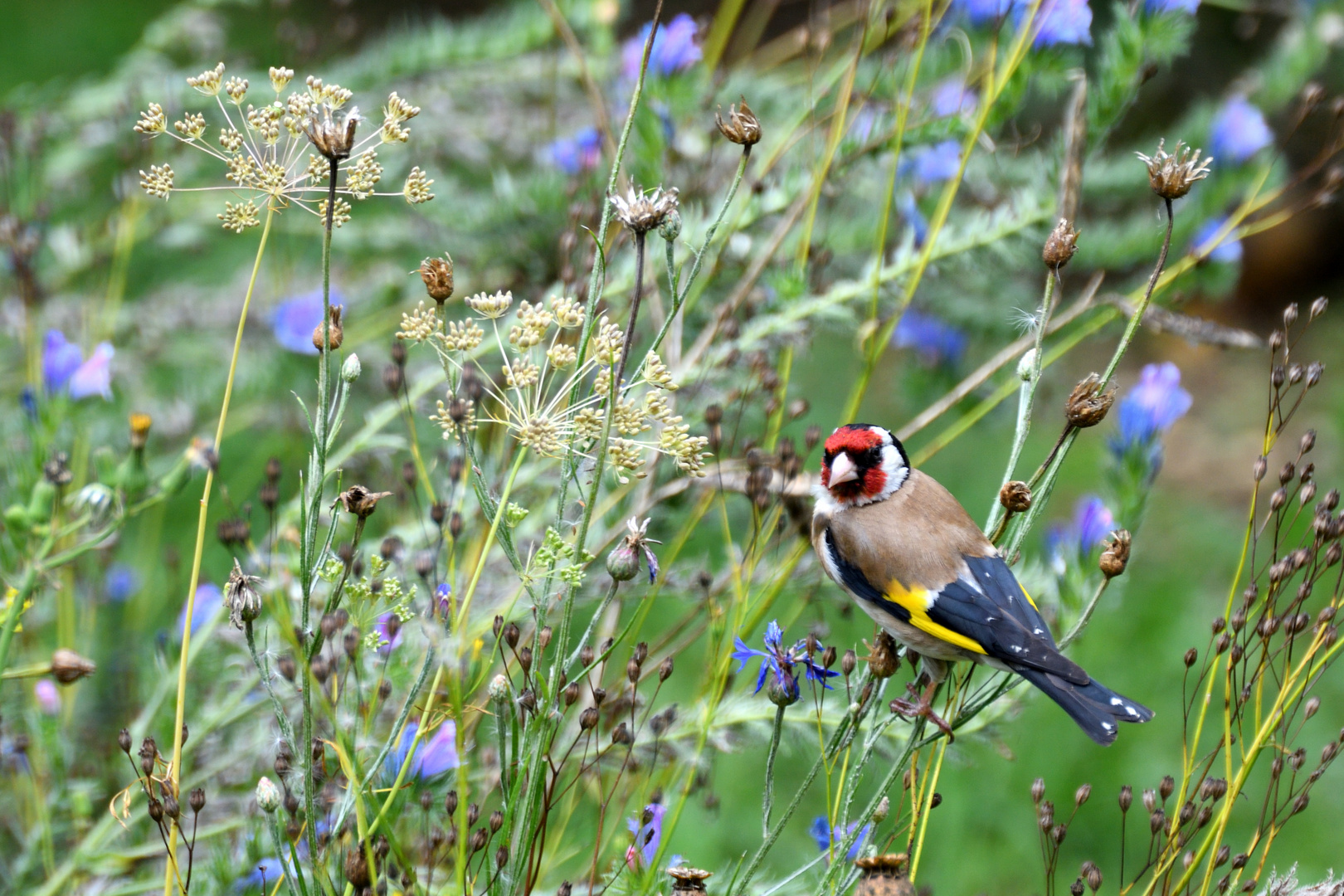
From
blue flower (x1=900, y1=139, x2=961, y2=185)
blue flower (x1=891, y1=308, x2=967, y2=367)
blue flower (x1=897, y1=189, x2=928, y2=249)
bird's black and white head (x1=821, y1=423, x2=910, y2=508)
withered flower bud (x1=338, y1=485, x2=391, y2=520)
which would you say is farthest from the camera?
blue flower (x1=891, y1=308, x2=967, y2=367)

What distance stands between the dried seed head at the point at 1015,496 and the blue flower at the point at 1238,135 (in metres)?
1.16

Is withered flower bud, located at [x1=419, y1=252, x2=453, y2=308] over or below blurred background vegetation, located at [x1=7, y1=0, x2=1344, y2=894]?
below

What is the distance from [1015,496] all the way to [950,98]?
3.65 ft

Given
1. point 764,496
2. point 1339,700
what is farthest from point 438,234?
point 1339,700

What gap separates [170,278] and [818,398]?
197 centimetres

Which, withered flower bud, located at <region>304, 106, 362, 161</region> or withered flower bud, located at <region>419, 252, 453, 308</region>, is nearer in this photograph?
withered flower bud, located at <region>304, 106, 362, 161</region>

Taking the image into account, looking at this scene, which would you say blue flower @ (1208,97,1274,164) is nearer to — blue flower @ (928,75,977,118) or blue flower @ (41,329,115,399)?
blue flower @ (928,75,977,118)

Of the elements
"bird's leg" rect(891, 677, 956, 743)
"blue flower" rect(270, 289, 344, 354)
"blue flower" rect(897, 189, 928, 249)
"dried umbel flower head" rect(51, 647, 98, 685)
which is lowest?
"dried umbel flower head" rect(51, 647, 98, 685)

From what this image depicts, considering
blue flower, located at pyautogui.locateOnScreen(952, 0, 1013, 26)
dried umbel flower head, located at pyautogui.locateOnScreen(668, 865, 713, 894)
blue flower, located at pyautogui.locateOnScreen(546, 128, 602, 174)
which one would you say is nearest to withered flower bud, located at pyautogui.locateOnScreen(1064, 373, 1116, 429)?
dried umbel flower head, located at pyautogui.locateOnScreen(668, 865, 713, 894)

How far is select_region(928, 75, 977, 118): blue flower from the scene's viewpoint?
1.76 m

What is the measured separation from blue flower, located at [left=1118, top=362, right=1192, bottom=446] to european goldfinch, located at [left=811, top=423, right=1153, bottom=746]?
276 millimetres

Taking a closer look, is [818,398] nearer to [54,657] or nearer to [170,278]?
[170,278]

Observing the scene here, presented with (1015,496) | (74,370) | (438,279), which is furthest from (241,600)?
(74,370)

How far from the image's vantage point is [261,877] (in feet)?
3.24
